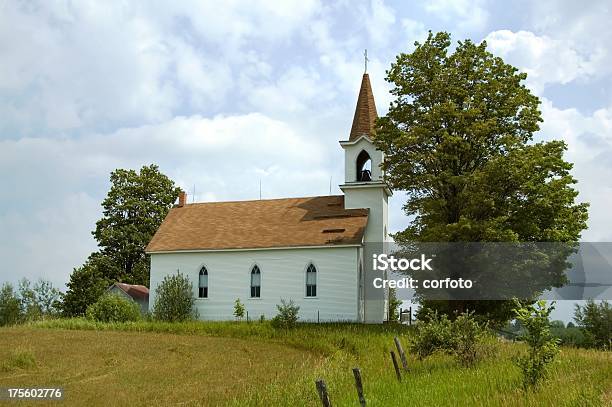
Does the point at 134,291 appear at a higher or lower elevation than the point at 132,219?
lower

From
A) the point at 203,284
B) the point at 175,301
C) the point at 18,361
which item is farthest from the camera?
the point at 203,284

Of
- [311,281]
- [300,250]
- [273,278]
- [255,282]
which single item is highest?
[300,250]

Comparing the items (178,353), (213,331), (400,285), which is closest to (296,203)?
(400,285)

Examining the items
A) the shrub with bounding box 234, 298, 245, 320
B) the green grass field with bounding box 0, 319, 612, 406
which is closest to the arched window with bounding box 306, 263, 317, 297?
the shrub with bounding box 234, 298, 245, 320

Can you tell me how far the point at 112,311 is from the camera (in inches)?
1545

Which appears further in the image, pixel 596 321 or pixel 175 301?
pixel 175 301

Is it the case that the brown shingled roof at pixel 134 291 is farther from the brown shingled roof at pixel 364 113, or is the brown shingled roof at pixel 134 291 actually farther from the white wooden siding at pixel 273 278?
the brown shingled roof at pixel 364 113

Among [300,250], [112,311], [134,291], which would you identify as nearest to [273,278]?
[300,250]

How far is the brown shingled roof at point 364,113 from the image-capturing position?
1694 inches

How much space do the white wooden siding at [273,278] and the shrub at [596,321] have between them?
12.7 meters

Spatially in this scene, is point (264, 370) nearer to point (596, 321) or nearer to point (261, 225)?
point (596, 321)

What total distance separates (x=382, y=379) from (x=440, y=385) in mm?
2853

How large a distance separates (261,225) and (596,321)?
69.8 ft

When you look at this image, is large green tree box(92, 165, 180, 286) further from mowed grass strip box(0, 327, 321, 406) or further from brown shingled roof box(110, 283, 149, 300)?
mowed grass strip box(0, 327, 321, 406)
